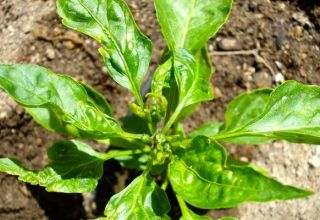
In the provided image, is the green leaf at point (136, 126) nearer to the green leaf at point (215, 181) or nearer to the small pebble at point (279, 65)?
the green leaf at point (215, 181)

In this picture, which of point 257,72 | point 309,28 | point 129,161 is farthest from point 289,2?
point 129,161

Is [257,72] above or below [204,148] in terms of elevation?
below

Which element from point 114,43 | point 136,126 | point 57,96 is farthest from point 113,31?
point 136,126

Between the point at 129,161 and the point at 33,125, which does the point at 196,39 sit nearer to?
the point at 129,161

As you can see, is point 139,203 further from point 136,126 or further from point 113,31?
point 113,31

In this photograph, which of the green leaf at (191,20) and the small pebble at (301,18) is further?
the small pebble at (301,18)

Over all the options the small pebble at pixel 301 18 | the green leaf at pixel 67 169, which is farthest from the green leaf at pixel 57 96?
the small pebble at pixel 301 18

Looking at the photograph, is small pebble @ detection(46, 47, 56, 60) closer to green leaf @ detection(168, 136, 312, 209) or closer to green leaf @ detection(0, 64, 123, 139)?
green leaf @ detection(0, 64, 123, 139)

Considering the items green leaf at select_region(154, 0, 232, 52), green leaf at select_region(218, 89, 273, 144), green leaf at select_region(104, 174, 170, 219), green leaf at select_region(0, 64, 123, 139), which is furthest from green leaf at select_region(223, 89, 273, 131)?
green leaf at select_region(0, 64, 123, 139)
